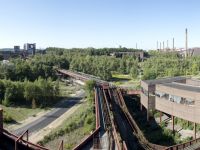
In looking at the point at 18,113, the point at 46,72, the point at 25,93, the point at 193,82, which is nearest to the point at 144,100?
the point at 193,82

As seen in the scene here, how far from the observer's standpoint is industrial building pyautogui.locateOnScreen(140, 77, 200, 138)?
36.2m

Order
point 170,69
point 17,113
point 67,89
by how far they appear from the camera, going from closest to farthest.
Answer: point 17,113 < point 67,89 < point 170,69

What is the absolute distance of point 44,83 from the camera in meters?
57.5

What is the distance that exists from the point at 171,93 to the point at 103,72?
168 feet

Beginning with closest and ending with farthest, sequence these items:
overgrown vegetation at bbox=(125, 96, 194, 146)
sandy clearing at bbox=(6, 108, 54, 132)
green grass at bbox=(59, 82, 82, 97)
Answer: overgrown vegetation at bbox=(125, 96, 194, 146)
sandy clearing at bbox=(6, 108, 54, 132)
green grass at bbox=(59, 82, 82, 97)

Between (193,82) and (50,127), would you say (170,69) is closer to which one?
(193,82)

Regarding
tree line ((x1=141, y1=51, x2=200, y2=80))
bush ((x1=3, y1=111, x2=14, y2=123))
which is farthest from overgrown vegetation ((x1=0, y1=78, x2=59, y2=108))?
tree line ((x1=141, y1=51, x2=200, y2=80))

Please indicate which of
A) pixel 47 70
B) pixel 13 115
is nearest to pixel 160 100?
pixel 13 115

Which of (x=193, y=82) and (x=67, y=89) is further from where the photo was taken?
(x=67, y=89)

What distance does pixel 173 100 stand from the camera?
131 feet

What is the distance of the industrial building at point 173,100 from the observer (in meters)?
36.2

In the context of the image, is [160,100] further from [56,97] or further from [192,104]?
[56,97]

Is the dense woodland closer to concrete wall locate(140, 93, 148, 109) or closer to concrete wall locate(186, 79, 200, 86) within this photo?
concrete wall locate(140, 93, 148, 109)

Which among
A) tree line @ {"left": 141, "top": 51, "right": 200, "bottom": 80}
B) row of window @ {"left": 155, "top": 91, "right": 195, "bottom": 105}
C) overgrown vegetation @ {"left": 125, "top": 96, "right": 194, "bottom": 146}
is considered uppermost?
tree line @ {"left": 141, "top": 51, "right": 200, "bottom": 80}
